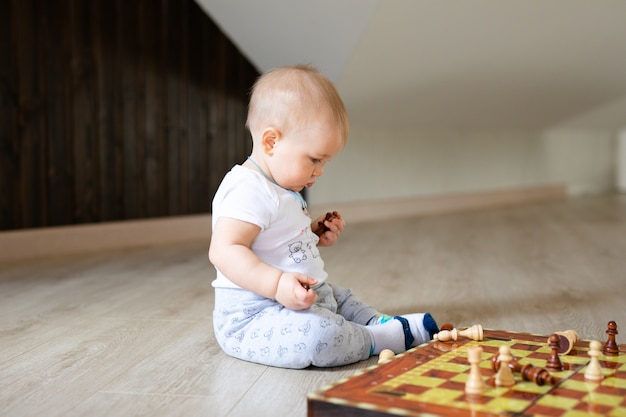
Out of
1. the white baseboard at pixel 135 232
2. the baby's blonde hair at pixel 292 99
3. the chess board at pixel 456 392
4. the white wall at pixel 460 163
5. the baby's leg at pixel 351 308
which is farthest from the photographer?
the white wall at pixel 460 163

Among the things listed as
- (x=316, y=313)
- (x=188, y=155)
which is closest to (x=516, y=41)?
(x=188, y=155)

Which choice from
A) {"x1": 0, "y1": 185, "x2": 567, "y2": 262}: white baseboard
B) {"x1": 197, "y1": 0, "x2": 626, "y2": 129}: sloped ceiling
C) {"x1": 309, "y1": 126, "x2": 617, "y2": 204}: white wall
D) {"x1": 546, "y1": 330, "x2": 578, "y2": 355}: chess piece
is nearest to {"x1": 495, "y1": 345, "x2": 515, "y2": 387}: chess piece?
{"x1": 546, "y1": 330, "x2": 578, "y2": 355}: chess piece

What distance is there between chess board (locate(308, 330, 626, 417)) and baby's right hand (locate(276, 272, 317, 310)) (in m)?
0.19

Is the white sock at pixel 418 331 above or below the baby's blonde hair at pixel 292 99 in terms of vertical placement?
below

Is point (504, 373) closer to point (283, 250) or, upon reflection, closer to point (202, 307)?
point (283, 250)

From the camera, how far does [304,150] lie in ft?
4.38

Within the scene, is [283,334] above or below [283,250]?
below

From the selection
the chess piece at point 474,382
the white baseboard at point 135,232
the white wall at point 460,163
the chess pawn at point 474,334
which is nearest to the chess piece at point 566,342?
the chess pawn at point 474,334

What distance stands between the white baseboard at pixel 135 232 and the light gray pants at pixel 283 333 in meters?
1.58

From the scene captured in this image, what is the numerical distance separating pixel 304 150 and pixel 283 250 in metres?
0.19

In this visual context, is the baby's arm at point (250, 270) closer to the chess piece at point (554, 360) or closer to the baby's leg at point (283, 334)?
the baby's leg at point (283, 334)

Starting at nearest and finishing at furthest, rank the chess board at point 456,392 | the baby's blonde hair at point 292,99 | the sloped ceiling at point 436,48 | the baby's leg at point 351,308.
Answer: the chess board at point 456,392 < the baby's blonde hair at point 292,99 < the baby's leg at point 351,308 < the sloped ceiling at point 436,48

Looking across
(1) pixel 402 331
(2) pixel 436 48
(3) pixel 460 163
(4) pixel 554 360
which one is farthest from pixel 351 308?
(3) pixel 460 163

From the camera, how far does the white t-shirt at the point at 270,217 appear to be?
1.33 metres
